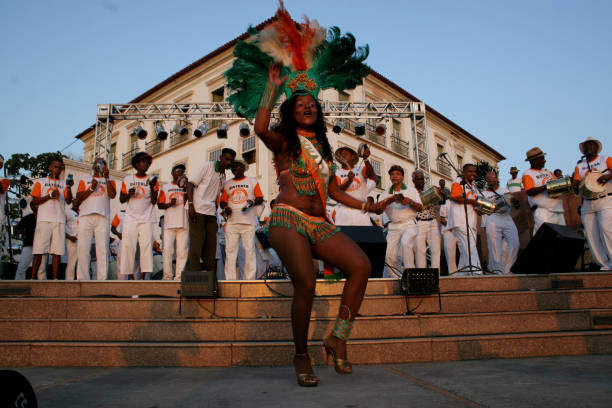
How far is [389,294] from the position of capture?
5469mm

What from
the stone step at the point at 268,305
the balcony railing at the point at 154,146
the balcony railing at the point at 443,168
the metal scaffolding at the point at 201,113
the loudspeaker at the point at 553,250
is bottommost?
the stone step at the point at 268,305

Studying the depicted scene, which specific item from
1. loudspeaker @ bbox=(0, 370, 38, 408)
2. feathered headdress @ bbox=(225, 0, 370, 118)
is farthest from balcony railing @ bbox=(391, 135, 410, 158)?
loudspeaker @ bbox=(0, 370, 38, 408)

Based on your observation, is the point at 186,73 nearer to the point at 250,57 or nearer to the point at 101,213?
the point at 101,213

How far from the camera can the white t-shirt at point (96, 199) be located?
24.4 ft

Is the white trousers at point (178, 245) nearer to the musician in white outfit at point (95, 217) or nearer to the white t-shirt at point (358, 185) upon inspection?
the musician in white outfit at point (95, 217)

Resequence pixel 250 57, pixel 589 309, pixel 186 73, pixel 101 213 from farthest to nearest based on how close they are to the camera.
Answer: pixel 186 73, pixel 101 213, pixel 589 309, pixel 250 57

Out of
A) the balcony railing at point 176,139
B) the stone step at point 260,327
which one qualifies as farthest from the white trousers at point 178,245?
the balcony railing at point 176,139

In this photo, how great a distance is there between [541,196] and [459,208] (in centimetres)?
142

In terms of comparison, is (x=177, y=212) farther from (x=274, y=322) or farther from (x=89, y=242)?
→ (x=274, y=322)

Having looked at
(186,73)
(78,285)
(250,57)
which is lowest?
(78,285)

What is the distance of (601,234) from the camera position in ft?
22.3

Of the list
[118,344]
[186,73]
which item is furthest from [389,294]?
[186,73]

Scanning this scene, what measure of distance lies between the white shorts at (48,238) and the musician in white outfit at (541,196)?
819cm

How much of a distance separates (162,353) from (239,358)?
0.73 metres
